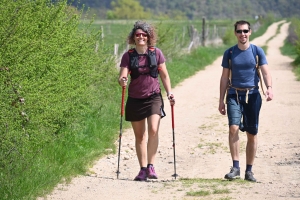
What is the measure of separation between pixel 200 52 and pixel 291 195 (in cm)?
2322

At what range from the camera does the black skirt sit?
8906 millimetres

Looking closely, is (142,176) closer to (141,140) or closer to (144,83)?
(141,140)

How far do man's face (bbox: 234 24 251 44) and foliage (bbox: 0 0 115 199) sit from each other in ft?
7.14

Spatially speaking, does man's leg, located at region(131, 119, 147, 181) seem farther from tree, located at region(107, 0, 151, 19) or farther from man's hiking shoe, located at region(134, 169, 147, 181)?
tree, located at region(107, 0, 151, 19)

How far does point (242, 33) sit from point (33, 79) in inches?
96.7

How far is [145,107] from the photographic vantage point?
894cm

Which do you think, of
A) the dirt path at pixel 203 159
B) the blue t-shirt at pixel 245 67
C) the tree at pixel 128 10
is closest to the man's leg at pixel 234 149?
the dirt path at pixel 203 159

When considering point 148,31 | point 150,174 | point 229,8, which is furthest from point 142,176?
point 229,8

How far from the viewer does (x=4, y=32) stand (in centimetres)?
801

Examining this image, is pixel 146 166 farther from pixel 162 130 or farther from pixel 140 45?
pixel 162 130

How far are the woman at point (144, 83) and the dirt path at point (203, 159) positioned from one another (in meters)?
0.48

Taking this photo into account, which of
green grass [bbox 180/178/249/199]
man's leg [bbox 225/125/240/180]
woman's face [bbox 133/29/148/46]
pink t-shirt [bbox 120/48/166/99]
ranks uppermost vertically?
woman's face [bbox 133/29/148/46]

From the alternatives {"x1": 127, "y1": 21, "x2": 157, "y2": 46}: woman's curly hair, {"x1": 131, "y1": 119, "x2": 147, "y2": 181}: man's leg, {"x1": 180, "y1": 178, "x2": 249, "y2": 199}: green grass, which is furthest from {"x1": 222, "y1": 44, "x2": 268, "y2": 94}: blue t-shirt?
{"x1": 131, "y1": 119, "x2": 147, "y2": 181}: man's leg

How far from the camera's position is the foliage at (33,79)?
7754mm
